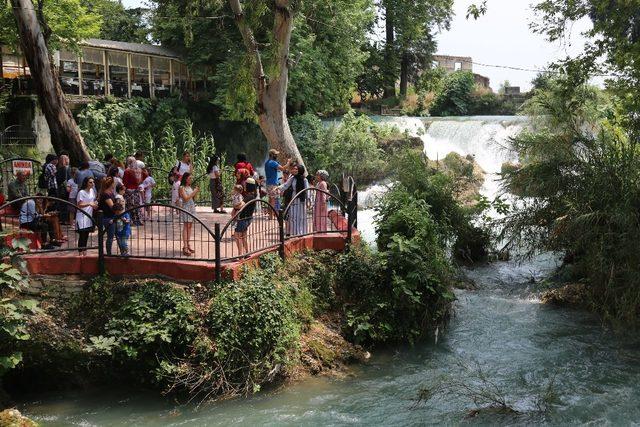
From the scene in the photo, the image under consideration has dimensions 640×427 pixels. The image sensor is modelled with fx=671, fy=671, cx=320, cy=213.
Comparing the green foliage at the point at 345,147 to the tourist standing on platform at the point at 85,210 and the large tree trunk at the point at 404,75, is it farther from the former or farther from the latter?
the tourist standing on platform at the point at 85,210

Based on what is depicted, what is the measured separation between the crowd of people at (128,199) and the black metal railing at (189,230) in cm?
2

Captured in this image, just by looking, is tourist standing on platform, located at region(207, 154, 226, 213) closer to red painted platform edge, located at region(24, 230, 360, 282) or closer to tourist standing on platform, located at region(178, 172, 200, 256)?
tourist standing on platform, located at region(178, 172, 200, 256)

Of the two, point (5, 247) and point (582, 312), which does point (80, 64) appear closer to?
point (5, 247)

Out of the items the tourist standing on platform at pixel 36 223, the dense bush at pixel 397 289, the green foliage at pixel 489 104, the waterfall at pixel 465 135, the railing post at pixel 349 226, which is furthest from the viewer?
the green foliage at pixel 489 104

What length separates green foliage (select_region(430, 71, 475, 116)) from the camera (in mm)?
48344

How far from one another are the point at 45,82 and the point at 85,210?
552cm

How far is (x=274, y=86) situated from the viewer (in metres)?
16.6

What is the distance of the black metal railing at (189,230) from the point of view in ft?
32.5

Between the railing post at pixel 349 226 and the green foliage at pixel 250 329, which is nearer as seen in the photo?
the green foliage at pixel 250 329

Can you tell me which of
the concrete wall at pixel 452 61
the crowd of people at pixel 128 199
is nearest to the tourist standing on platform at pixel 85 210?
the crowd of people at pixel 128 199

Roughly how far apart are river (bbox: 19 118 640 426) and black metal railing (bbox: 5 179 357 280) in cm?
196

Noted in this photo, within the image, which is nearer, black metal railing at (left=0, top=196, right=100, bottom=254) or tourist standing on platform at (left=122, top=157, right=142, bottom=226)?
black metal railing at (left=0, top=196, right=100, bottom=254)

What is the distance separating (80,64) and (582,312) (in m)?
22.5

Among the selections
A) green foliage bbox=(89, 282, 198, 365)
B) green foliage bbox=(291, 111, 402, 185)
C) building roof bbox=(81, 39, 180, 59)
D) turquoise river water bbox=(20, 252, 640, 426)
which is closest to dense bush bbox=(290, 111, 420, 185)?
green foliage bbox=(291, 111, 402, 185)
